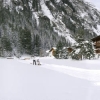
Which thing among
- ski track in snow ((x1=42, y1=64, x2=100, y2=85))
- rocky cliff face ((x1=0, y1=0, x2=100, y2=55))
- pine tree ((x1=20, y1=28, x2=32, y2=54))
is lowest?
ski track in snow ((x1=42, y1=64, x2=100, y2=85))

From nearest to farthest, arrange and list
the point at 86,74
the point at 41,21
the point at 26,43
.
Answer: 1. the point at 86,74
2. the point at 26,43
3. the point at 41,21

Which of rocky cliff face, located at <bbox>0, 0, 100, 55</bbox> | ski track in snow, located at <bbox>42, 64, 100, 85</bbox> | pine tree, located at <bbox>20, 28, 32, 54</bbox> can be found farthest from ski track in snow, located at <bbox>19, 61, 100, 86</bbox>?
rocky cliff face, located at <bbox>0, 0, 100, 55</bbox>

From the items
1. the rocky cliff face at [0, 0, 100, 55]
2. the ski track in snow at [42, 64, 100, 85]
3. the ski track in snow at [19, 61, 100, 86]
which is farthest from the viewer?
the rocky cliff face at [0, 0, 100, 55]

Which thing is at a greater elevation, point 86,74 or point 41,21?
point 41,21

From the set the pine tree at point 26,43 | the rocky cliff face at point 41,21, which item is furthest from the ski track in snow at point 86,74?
the rocky cliff face at point 41,21

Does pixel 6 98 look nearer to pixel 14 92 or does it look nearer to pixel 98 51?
pixel 14 92

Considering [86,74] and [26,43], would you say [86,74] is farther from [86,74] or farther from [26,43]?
[26,43]

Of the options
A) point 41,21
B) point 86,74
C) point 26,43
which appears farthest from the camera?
point 41,21

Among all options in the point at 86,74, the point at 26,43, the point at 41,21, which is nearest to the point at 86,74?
the point at 86,74

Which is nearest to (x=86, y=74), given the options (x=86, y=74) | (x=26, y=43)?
(x=86, y=74)

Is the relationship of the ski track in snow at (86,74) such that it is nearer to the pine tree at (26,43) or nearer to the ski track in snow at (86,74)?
the ski track in snow at (86,74)

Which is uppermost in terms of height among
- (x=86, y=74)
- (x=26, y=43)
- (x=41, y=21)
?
(x=41, y=21)

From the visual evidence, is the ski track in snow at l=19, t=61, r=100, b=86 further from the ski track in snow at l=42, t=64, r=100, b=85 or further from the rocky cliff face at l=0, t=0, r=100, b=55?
the rocky cliff face at l=0, t=0, r=100, b=55

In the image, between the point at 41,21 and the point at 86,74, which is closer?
the point at 86,74
